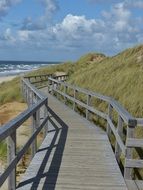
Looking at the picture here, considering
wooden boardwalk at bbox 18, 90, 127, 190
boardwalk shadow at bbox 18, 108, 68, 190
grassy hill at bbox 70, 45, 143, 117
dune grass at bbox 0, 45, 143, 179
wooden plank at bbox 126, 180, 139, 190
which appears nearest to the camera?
wooden plank at bbox 126, 180, 139, 190

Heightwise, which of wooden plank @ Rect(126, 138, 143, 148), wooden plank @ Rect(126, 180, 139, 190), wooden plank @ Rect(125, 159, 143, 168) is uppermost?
wooden plank @ Rect(126, 138, 143, 148)

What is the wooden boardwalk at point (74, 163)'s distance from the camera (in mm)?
7301

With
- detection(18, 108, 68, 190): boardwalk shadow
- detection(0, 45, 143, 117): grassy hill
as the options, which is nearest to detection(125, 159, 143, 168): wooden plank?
detection(18, 108, 68, 190): boardwalk shadow

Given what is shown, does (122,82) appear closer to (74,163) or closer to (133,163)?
(74,163)

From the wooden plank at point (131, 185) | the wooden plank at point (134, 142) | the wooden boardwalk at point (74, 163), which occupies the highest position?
the wooden plank at point (134, 142)

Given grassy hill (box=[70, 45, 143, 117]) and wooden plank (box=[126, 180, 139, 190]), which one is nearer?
wooden plank (box=[126, 180, 139, 190])

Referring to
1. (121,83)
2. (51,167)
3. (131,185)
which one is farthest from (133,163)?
(121,83)

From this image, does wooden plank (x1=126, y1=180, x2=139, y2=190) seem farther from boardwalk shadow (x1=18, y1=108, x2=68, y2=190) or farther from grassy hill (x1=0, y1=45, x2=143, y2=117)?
grassy hill (x1=0, y1=45, x2=143, y2=117)

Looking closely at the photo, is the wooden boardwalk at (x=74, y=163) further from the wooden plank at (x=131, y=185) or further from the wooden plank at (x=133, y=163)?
the wooden plank at (x=133, y=163)

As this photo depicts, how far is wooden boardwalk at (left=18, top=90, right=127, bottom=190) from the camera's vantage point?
7301 mm

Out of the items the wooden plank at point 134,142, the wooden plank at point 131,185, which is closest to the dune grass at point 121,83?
the wooden plank at point 131,185

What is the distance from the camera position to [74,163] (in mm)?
8719

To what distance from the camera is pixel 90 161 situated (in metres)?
8.94

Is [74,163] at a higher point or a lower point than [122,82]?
lower
